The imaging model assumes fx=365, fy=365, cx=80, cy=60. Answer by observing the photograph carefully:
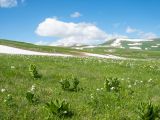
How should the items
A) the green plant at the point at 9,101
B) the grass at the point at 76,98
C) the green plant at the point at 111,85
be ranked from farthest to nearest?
the green plant at the point at 111,85 < the green plant at the point at 9,101 < the grass at the point at 76,98

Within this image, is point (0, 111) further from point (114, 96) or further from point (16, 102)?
point (114, 96)

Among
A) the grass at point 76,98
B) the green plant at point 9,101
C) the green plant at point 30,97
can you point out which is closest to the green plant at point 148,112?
the grass at point 76,98

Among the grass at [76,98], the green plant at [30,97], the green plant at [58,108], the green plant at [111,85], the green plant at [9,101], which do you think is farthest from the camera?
the green plant at [111,85]

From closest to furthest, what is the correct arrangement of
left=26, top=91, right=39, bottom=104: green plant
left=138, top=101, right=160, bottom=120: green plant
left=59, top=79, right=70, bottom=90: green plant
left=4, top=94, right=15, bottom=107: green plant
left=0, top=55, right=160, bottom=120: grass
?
1. left=138, top=101, right=160, bottom=120: green plant
2. left=0, top=55, right=160, bottom=120: grass
3. left=4, top=94, right=15, bottom=107: green plant
4. left=26, top=91, right=39, bottom=104: green plant
5. left=59, top=79, right=70, bottom=90: green plant

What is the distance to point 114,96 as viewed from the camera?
14164 millimetres

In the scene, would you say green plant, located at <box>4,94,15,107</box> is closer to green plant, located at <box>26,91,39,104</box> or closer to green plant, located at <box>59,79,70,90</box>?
green plant, located at <box>26,91,39,104</box>

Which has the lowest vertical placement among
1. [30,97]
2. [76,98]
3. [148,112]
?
[76,98]

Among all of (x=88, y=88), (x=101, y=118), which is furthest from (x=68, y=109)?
(x=88, y=88)

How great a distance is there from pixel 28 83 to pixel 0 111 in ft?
17.5

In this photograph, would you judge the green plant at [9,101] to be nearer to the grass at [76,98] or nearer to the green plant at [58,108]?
the grass at [76,98]

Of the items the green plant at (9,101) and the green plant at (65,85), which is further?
the green plant at (65,85)

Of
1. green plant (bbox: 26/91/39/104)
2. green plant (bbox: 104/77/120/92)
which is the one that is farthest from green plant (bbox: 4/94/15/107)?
green plant (bbox: 104/77/120/92)

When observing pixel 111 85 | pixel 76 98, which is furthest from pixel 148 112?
pixel 111 85

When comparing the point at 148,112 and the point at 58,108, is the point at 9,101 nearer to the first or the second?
the point at 58,108
